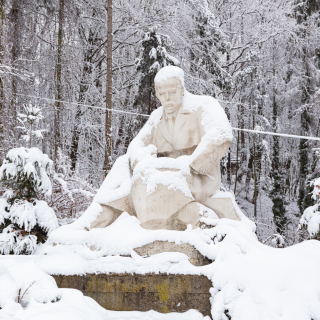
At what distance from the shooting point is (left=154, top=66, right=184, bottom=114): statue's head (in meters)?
3.19

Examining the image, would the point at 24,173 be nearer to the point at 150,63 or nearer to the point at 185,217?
the point at 185,217

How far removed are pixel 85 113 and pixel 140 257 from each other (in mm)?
8758

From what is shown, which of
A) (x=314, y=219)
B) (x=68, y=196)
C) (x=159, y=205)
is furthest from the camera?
(x=68, y=196)

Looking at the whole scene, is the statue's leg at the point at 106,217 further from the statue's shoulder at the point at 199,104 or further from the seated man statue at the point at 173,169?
the statue's shoulder at the point at 199,104

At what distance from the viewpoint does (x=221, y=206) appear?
304 cm

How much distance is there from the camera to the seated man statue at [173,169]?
2820mm

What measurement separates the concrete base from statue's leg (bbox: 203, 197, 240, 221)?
72cm

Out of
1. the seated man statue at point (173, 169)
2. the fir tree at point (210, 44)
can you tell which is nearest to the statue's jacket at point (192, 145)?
the seated man statue at point (173, 169)

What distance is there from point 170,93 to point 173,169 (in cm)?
78

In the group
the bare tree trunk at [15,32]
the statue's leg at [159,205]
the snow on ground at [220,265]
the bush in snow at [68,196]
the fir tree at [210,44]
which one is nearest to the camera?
the snow on ground at [220,265]

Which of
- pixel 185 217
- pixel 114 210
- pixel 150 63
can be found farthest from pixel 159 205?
pixel 150 63

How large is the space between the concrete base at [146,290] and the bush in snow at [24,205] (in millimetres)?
2298

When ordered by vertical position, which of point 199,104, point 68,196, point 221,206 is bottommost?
point 68,196

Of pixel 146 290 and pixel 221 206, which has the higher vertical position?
pixel 221 206
